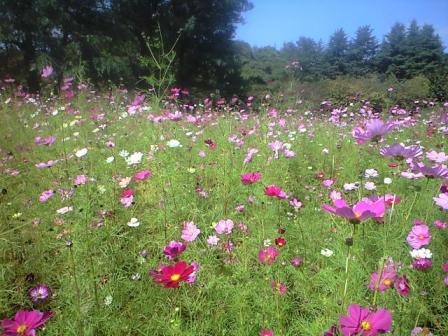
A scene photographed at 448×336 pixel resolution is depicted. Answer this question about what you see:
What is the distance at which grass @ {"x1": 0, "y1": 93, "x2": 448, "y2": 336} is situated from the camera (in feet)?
4.06

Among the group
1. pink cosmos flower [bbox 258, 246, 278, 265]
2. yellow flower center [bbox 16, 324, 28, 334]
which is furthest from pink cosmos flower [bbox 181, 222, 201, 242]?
yellow flower center [bbox 16, 324, 28, 334]

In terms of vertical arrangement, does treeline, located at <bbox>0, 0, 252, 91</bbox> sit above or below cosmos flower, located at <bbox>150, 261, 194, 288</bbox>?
above

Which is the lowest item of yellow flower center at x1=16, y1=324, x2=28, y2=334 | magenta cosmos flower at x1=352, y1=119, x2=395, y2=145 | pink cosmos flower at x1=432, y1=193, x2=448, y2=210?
yellow flower center at x1=16, y1=324, x2=28, y2=334

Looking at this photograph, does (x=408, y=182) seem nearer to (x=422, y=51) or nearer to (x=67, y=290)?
(x=67, y=290)

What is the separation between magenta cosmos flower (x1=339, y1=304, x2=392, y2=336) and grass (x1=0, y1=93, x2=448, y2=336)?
0.44 ft

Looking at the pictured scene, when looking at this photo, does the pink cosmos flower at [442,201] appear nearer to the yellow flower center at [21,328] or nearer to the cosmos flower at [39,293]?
the yellow flower center at [21,328]

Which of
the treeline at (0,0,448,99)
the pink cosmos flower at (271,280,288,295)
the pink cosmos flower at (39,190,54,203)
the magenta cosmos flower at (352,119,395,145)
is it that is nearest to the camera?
the magenta cosmos flower at (352,119,395,145)

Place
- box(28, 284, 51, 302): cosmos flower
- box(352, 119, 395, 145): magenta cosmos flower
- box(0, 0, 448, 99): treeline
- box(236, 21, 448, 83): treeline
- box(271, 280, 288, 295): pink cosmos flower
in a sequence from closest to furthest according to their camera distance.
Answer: box(352, 119, 395, 145): magenta cosmos flower < box(271, 280, 288, 295): pink cosmos flower < box(28, 284, 51, 302): cosmos flower < box(0, 0, 448, 99): treeline < box(236, 21, 448, 83): treeline

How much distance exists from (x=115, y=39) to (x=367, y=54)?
32.6 metres

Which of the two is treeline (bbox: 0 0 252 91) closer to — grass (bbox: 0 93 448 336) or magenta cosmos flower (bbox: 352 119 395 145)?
grass (bbox: 0 93 448 336)

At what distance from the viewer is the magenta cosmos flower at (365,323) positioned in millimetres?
686

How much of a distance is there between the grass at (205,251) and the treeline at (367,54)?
1815 cm

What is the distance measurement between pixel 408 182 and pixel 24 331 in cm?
234

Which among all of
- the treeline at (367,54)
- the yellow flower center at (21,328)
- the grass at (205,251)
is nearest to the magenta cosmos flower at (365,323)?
the grass at (205,251)
